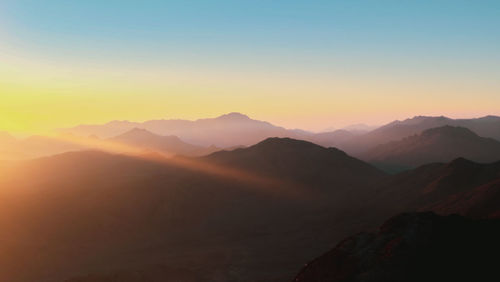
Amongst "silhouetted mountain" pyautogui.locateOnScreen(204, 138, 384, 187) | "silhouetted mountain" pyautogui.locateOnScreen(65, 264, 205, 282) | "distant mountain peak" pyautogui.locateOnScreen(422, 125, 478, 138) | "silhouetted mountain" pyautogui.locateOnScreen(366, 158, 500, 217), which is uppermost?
"distant mountain peak" pyautogui.locateOnScreen(422, 125, 478, 138)

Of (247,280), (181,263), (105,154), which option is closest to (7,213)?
(181,263)

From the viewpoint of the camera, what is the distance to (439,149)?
157000mm

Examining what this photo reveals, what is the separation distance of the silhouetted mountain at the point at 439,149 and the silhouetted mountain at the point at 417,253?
13256cm

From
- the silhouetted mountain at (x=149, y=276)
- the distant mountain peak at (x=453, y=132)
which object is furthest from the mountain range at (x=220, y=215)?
the distant mountain peak at (x=453, y=132)

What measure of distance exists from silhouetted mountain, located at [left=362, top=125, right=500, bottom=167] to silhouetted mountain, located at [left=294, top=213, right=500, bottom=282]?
435 ft

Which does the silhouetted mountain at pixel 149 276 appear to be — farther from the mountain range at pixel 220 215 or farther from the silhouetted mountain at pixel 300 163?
the silhouetted mountain at pixel 300 163

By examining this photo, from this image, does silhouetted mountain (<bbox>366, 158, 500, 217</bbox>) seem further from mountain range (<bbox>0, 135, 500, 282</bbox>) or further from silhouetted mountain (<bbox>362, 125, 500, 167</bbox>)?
Result: silhouetted mountain (<bbox>362, 125, 500, 167</bbox>)

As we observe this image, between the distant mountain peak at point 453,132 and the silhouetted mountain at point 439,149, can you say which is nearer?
the silhouetted mountain at point 439,149

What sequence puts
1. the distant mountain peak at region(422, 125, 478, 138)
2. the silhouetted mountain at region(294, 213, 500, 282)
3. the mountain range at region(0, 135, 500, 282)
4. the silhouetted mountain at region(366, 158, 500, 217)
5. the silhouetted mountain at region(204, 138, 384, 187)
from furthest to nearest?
the distant mountain peak at region(422, 125, 478, 138)
the silhouetted mountain at region(204, 138, 384, 187)
the silhouetted mountain at region(366, 158, 500, 217)
the mountain range at region(0, 135, 500, 282)
the silhouetted mountain at region(294, 213, 500, 282)

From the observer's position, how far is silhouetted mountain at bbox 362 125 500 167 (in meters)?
146

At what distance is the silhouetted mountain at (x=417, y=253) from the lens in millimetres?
17956

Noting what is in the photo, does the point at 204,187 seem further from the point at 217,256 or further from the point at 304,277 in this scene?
the point at 304,277

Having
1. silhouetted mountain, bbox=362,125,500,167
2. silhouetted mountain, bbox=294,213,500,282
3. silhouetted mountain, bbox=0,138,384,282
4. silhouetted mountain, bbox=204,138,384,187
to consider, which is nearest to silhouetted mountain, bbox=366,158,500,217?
silhouetted mountain, bbox=0,138,384,282

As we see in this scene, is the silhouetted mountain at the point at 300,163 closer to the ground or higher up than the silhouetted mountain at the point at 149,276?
higher up
